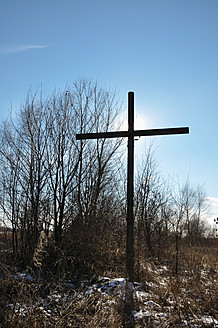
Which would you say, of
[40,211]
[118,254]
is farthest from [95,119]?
[118,254]

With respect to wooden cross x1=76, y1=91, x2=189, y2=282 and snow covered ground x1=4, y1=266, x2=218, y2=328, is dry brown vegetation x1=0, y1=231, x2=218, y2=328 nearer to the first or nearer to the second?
snow covered ground x1=4, y1=266, x2=218, y2=328

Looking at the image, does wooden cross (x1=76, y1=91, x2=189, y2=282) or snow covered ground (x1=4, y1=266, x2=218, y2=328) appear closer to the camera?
snow covered ground (x1=4, y1=266, x2=218, y2=328)

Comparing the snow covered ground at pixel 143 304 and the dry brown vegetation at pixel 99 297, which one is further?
the snow covered ground at pixel 143 304

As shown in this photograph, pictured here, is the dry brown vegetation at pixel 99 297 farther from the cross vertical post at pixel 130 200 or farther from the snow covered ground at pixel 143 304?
the cross vertical post at pixel 130 200

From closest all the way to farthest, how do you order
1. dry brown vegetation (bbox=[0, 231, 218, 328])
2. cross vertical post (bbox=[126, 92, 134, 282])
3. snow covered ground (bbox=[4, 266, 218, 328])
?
dry brown vegetation (bbox=[0, 231, 218, 328]), snow covered ground (bbox=[4, 266, 218, 328]), cross vertical post (bbox=[126, 92, 134, 282])

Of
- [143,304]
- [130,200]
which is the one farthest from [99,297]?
[130,200]

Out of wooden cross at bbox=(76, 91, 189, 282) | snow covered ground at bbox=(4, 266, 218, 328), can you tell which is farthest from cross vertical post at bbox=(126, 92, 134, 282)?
snow covered ground at bbox=(4, 266, 218, 328)

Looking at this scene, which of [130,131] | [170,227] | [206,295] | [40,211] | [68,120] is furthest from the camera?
[170,227]

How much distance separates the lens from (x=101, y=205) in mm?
8852

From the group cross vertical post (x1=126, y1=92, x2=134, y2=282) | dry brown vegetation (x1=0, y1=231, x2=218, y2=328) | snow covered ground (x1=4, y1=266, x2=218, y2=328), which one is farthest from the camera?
cross vertical post (x1=126, y1=92, x2=134, y2=282)

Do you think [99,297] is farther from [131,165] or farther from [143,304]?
[131,165]

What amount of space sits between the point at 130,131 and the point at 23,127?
13.0 ft

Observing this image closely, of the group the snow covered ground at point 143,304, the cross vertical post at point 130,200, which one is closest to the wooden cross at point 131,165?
the cross vertical post at point 130,200

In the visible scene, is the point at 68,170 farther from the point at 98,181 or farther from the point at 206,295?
the point at 206,295
